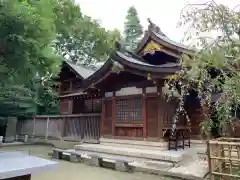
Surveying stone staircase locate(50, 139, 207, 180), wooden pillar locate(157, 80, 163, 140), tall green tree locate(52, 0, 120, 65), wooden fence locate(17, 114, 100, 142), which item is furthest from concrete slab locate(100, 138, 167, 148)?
tall green tree locate(52, 0, 120, 65)

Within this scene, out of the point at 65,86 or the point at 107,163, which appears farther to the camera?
the point at 65,86

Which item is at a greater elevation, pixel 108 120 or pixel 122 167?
pixel 108 120

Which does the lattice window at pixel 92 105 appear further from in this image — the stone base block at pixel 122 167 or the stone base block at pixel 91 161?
the stone base block at pixel 122 167

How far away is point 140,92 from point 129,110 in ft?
3.03

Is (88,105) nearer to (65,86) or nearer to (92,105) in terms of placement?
(92,105)

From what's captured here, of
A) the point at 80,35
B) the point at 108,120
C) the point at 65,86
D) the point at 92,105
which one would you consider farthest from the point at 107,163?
the point at 80,35

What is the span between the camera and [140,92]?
988cm

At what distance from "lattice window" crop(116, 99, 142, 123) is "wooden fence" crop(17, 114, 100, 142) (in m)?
1.96

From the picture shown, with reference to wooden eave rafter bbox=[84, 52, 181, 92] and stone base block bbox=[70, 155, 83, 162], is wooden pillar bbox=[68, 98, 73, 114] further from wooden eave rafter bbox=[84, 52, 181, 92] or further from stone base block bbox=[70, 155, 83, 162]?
→ stone base block bbox=[70, 155, 83, 162]

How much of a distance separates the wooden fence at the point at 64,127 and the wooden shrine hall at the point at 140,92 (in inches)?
34.0

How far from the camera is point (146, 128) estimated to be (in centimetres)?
941

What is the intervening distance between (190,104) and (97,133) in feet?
15.8

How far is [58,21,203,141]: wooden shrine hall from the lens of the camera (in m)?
9.11

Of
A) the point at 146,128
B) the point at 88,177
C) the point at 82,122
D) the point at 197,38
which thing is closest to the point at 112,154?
the point at 146,128
